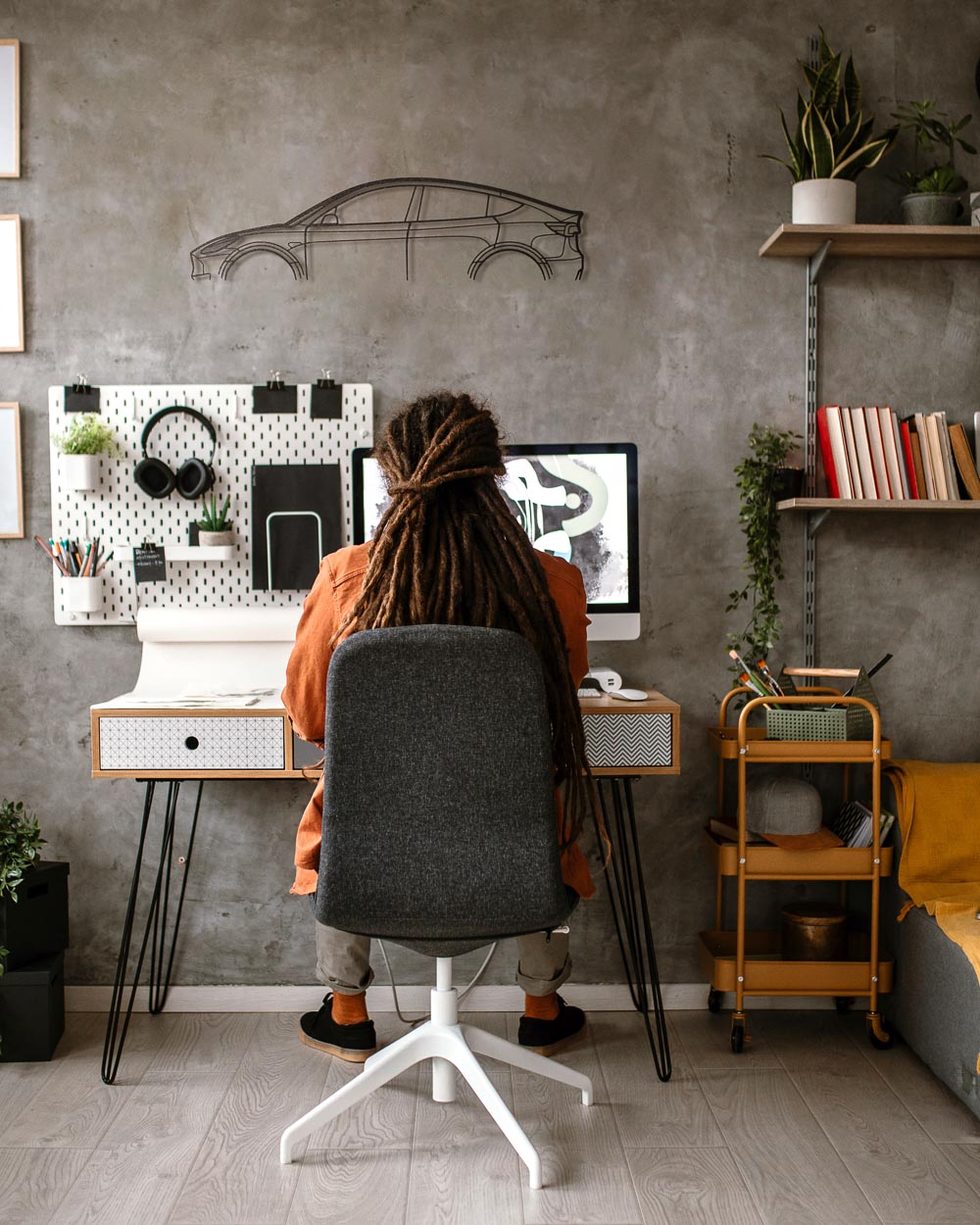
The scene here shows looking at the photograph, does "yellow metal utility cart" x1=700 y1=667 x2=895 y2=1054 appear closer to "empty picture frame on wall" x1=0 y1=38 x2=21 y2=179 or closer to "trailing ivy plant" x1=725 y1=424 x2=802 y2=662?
"trailing ivy plant" x1=725 y1=424 x2=802 y2=662

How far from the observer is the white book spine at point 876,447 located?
2715 millimetres

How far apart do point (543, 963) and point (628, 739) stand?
→ 1.92ft

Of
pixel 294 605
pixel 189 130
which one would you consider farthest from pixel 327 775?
pixel 189 130

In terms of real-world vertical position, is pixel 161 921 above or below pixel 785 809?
below

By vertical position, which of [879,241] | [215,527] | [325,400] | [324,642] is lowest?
[324,642]

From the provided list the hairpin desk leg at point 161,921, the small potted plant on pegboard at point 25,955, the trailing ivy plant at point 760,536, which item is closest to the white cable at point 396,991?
the hairpin desk leg at point 161,921

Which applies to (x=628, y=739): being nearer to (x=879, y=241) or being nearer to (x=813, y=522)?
(x=813, y=522)

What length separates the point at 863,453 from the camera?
2.72 m

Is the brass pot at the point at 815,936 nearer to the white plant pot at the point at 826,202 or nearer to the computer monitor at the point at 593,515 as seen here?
the computer monitor at the point at 593,515

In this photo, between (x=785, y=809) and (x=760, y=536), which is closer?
(x=785, y=809)

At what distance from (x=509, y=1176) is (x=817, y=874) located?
1021mm

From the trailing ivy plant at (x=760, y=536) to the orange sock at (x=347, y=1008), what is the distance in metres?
1.28

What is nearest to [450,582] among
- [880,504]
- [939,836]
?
[880,504]

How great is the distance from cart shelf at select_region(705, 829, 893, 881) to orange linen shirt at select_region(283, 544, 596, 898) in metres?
0.68
